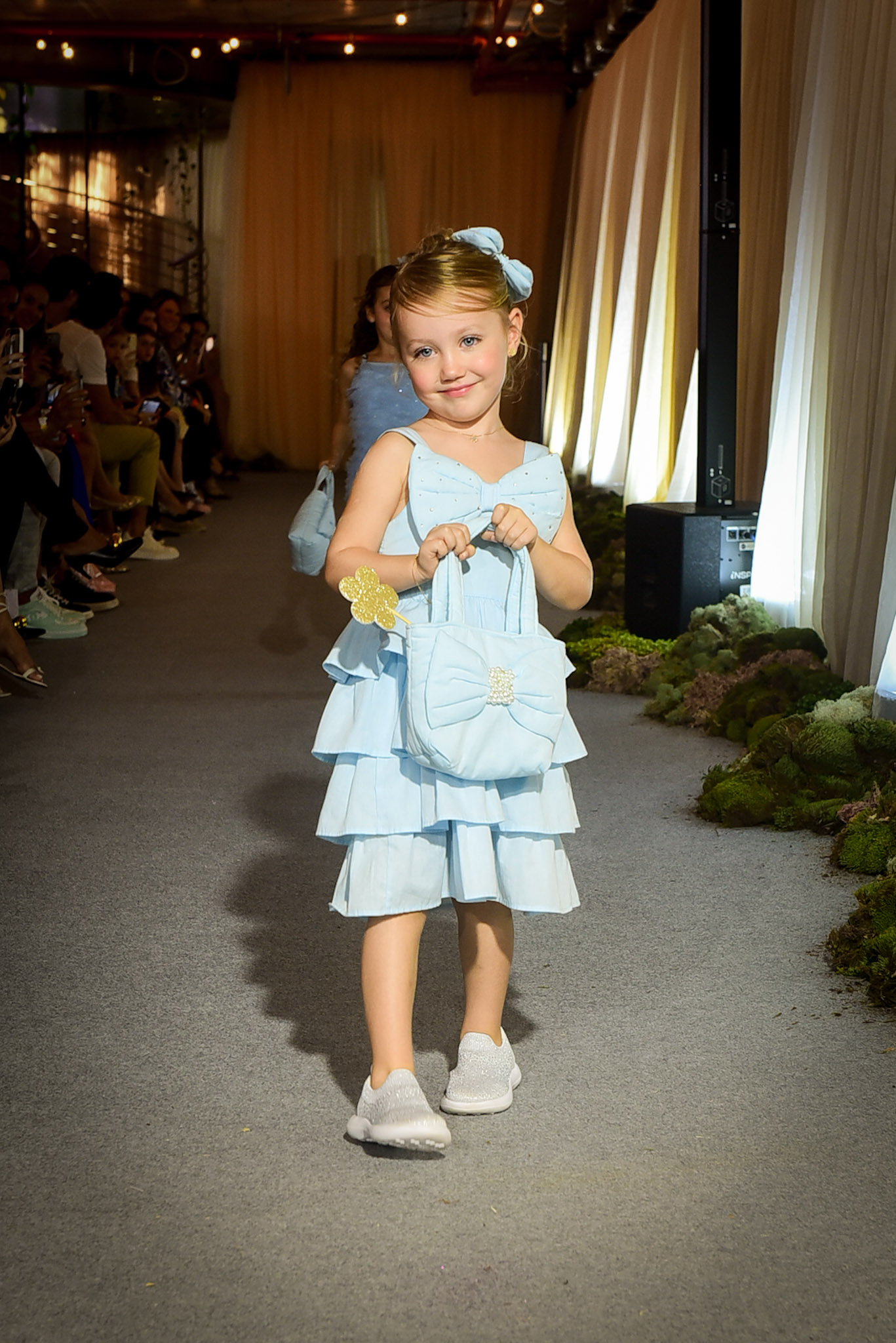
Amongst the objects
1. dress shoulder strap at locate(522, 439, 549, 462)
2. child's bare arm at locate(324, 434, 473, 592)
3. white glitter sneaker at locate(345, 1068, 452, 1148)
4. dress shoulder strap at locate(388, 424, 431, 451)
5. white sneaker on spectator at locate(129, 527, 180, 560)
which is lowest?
white sneaker on spectator at locate(129, 527, 180, 560)

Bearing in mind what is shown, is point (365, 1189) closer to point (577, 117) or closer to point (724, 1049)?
point (724, 1049)

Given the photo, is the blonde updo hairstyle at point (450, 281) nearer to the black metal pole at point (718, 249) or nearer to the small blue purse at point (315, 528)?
the small blue purse at point (315, 528)

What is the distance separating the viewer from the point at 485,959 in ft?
5.66

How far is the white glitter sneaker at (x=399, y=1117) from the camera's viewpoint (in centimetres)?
155

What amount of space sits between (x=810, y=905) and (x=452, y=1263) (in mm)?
1306

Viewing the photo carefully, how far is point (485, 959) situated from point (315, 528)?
1.69 meters

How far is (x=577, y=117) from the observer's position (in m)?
10.4

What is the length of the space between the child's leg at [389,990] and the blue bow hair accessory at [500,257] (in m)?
0.78

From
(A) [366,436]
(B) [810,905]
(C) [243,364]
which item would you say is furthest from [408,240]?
(B) [810,905]

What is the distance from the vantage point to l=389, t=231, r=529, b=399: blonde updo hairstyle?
1.60m

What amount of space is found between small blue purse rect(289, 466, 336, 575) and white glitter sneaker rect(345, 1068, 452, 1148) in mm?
1754

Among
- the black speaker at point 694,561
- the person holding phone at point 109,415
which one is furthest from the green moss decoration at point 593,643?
the person holding phone at point 109,415

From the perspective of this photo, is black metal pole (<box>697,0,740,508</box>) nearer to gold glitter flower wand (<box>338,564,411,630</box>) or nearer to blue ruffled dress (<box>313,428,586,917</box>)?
blue ruffled dress (<box>313,428,586,917</box>)

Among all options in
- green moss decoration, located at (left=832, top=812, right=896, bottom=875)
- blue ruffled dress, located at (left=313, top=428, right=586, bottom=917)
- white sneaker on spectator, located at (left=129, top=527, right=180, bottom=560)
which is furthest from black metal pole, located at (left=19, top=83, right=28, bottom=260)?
blue ruffled dress, located at (left=313, top=428, right=586, bottom=917)
